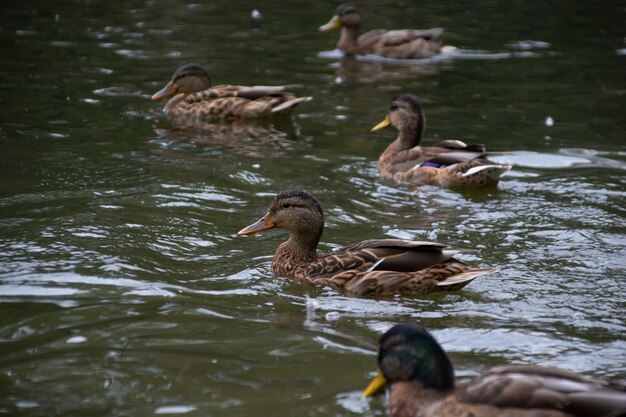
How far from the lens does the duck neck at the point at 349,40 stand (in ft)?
60.4

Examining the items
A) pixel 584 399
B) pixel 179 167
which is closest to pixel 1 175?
pixel 179 167

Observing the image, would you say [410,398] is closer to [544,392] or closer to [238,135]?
[544,392]

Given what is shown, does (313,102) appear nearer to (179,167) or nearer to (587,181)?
(179,167)

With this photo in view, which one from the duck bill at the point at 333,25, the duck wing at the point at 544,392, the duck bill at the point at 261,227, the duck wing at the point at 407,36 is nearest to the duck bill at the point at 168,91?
the duck wing at the point at 407,36

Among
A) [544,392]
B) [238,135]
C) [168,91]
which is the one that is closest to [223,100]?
[168,91]

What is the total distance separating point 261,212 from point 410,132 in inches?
109

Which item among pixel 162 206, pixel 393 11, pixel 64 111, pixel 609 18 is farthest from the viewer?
pixel 393 11

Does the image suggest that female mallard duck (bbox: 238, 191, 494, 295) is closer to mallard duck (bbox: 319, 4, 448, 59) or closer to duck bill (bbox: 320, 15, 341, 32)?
mallard duck (bbox: 319, 4, 448, 59)

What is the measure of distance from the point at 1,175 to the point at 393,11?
12360 mm

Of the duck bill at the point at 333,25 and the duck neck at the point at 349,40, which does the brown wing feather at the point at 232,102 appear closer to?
the duck neck at the point at 349,40

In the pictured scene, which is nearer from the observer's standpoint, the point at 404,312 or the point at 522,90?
the point at 404,312

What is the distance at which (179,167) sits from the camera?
1158 centimetres

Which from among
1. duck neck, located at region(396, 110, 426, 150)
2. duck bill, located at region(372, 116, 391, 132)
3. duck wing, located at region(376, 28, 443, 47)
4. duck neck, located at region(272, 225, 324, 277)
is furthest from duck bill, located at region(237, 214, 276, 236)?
duck wing, located at region(376, 28, 443, 47)

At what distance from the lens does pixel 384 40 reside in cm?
1803
